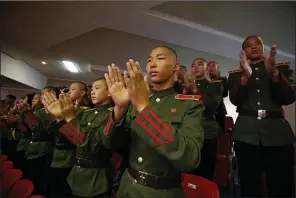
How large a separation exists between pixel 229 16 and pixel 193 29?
560 mm

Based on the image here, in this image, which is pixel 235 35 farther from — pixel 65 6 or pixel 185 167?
pixel 185 167

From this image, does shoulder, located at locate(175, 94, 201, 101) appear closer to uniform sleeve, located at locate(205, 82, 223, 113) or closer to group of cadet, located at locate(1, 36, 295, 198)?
group of cadet, located at locate(1, 36, 295, 198)

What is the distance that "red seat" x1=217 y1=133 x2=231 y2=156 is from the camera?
97.8 inches

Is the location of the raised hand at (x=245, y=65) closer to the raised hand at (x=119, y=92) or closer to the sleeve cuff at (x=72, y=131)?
the raised hand at (x=119, y=92)

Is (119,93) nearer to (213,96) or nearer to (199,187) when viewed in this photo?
(199,187)

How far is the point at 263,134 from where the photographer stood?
143 cm

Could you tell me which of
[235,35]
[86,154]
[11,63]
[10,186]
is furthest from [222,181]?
[11,63]

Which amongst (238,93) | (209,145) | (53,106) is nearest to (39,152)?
(53,106)

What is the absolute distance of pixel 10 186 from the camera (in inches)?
52.7

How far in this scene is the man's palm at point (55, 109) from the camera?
134 cm

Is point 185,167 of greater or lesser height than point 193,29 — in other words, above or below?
below

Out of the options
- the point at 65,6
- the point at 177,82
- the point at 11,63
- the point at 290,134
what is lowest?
the point at 290,134

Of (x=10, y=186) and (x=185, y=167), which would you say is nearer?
(x=185, y=167)

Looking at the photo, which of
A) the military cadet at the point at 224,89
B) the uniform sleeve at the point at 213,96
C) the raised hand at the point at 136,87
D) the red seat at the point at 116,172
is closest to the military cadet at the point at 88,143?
the red seat at the point at 116,172
